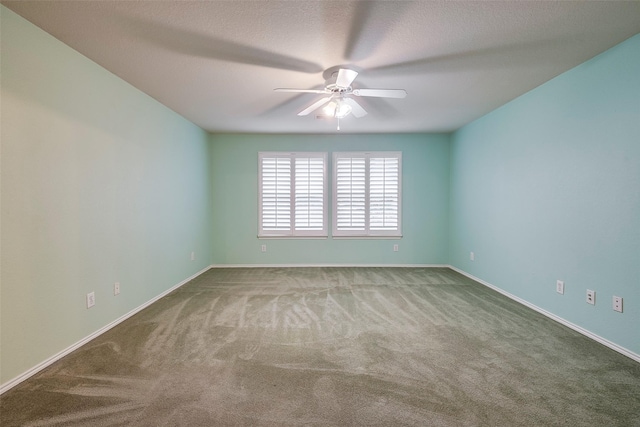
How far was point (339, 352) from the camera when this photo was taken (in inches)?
82.6

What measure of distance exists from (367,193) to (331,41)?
10.1 feet

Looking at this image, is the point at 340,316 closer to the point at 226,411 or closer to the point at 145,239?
the point at 226,411

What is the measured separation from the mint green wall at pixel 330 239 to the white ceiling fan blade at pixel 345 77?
8.43 feet

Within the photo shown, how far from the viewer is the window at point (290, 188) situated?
4832 millimetres

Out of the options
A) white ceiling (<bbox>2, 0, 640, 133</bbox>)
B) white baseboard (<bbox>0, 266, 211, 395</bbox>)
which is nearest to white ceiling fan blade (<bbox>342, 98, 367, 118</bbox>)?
white ceiling (<bbox>2, 0, 640, 133</bbox>)

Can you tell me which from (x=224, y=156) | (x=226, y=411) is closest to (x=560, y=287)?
(x=226, y=411)

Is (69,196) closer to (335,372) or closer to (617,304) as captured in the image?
(335,372)

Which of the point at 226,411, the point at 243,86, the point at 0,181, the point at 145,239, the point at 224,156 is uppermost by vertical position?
the point at 243,86

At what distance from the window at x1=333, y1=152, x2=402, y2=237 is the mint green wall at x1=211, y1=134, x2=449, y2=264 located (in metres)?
0.14

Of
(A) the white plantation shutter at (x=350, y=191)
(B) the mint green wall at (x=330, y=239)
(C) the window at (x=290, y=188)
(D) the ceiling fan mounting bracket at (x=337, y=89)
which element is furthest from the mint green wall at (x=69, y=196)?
(A) the white plantation shutter at (x=350, y=191)

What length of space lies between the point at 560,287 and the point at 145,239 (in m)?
4.41

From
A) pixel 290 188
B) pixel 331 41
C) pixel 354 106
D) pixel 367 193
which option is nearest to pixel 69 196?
pixel 331 41

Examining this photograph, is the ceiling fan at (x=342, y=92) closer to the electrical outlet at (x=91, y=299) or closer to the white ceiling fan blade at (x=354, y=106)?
the white ceiling fan blade at (x=354, y=106)

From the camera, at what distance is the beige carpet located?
4.82ft
